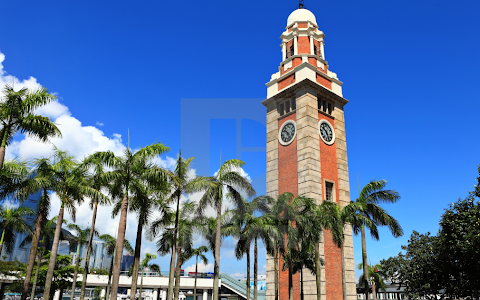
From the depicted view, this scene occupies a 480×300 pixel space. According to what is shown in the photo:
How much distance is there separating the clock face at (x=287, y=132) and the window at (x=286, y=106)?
1.66m

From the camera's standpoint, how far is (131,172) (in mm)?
20062

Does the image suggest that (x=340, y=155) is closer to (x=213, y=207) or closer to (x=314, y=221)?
(x=314, y=221)

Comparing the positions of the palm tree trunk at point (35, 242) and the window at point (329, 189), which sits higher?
the window at point (329, 189)

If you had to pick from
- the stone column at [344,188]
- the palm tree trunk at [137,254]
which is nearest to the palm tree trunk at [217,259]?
the palm tree trunk at [137,254]

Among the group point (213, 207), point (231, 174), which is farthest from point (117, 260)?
point (231, 174)

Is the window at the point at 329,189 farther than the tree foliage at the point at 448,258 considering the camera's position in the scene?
Yes

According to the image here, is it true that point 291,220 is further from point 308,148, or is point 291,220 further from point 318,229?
point 308,148

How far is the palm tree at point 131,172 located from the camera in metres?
19.7

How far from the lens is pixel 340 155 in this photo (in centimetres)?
4147

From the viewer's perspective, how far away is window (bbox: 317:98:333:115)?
138ft

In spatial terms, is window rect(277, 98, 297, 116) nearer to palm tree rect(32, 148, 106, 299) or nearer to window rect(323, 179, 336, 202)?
window rect(323, 179, 336, 202)

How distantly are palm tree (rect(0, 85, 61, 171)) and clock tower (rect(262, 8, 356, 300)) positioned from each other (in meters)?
24.6

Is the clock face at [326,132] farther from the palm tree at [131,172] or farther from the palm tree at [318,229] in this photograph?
the palm tree at [131,172]

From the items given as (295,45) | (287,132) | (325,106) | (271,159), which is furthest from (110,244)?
(295,45)
